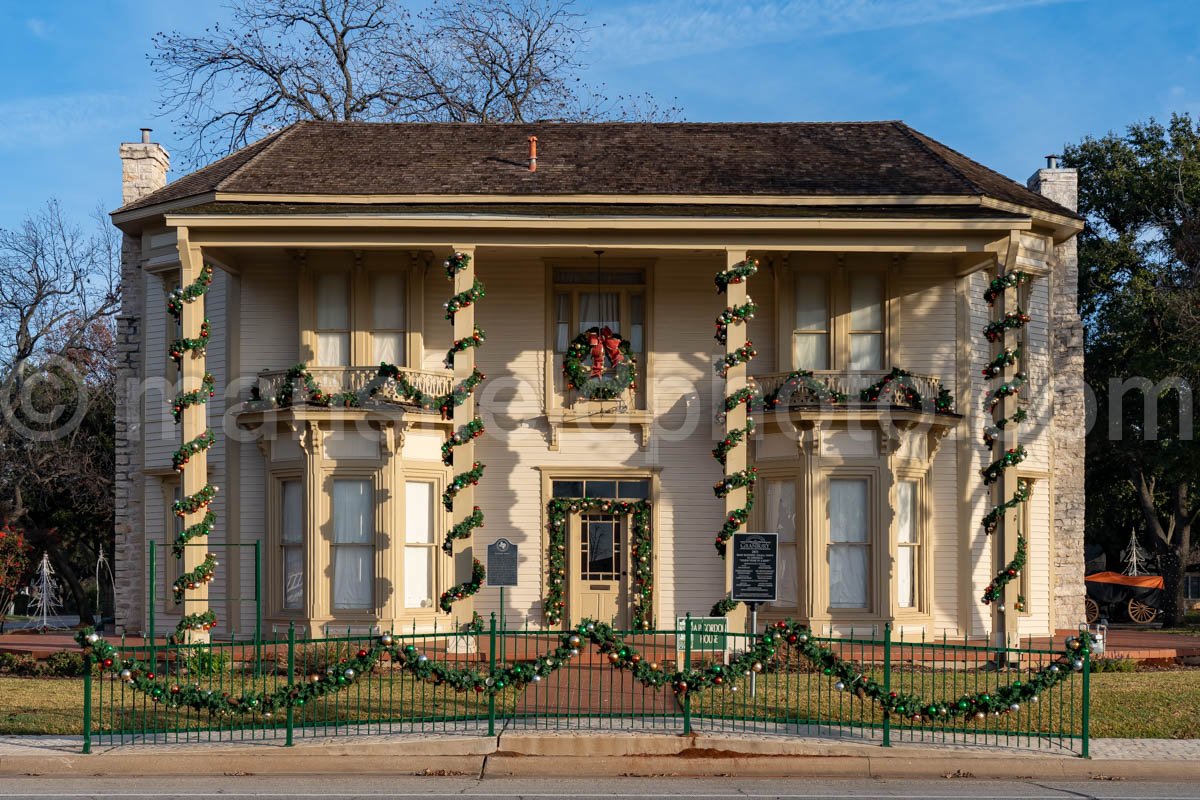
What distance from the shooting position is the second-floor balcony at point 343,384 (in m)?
22.8

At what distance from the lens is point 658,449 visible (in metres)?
24.0

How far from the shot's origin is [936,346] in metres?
24.2

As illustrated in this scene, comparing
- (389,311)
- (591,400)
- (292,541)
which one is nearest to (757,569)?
(591,400)

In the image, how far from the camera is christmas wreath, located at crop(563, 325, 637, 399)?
23.5m

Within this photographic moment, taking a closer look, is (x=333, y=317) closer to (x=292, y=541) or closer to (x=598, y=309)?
(x=292, y=541)

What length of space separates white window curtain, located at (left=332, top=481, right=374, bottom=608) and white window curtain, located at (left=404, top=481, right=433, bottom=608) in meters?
0.62

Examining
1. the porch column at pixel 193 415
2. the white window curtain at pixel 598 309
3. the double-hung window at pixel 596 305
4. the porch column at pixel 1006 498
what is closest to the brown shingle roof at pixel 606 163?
the porch column at pixel 1006 498

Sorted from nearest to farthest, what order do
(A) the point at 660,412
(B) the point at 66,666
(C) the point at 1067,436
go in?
(B) the point at 66,666
(A) the point at 660,412
(C) the point at 1067,436

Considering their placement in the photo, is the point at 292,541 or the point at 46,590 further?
the point at 46,590

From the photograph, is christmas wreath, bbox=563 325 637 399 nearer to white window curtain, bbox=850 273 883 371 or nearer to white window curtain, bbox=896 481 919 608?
white window curtain, bbox=850 273 883 371

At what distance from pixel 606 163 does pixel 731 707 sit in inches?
447

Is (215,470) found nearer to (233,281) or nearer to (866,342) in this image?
(233,281)

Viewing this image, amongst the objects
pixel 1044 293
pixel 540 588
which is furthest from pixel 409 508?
pixel 1044 293

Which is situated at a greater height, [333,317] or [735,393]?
[333,317]
